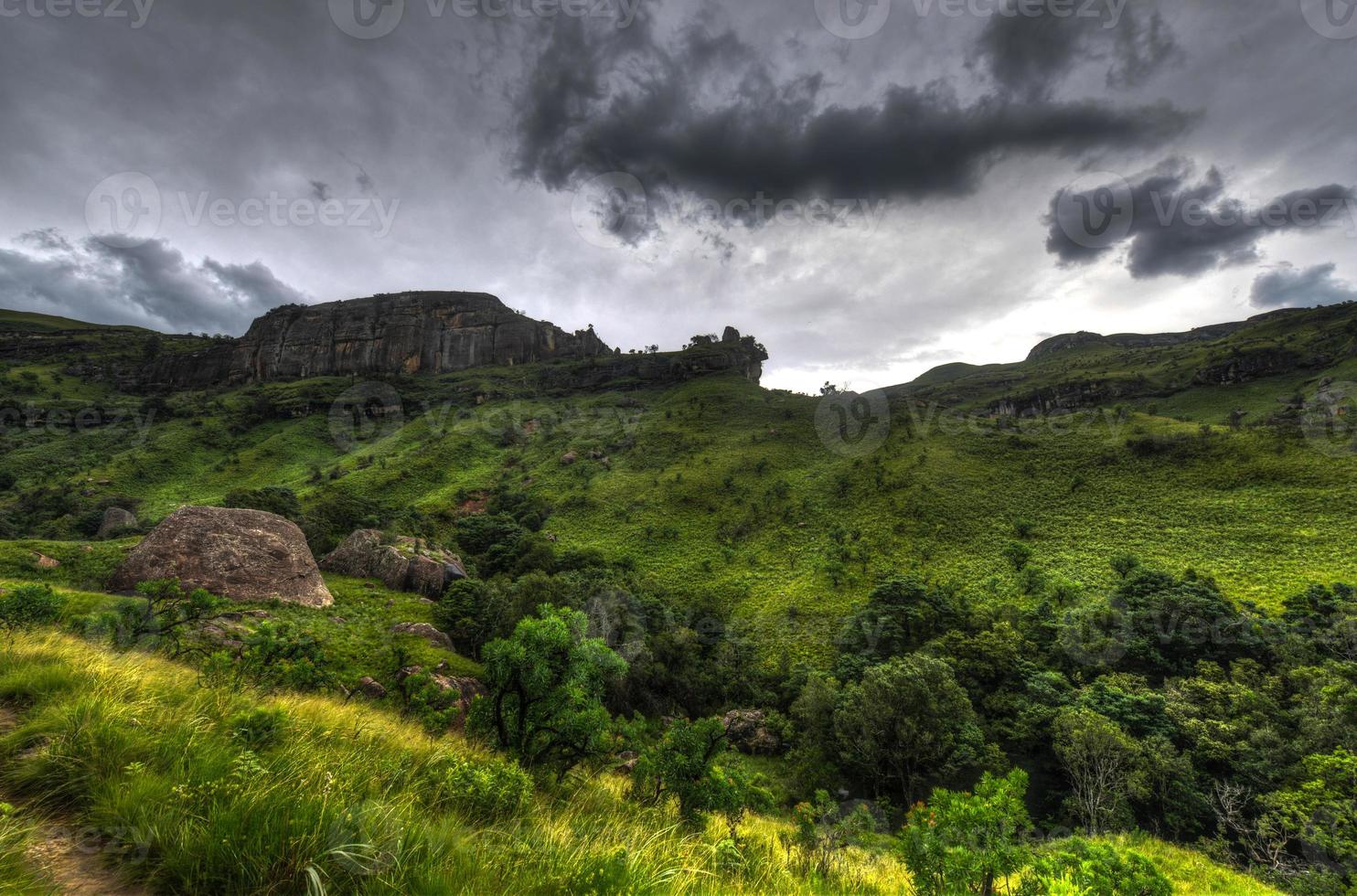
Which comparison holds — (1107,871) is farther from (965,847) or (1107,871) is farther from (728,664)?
(728,664)

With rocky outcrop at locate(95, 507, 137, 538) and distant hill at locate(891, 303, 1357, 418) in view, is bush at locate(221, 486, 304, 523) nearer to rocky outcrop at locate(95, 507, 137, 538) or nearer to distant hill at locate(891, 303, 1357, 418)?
rocky outcrop at locate(95, 507, 137, 538)

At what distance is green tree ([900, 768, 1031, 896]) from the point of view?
4.20 metres

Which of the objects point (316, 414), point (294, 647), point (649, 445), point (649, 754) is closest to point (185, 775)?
point (649, 754)

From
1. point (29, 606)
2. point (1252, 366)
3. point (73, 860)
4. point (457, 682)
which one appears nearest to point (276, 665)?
point (29, 606)

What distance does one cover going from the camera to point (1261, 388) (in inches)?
3184

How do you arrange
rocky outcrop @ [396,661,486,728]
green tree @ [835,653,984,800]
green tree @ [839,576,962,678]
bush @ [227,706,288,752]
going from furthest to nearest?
green tree @ [839,576,962,678], green tree @ [835,653,984,800], rocky outcrop @ [396,661,486,728], bush @ [227,706,288,752]

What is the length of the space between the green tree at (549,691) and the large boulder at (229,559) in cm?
1864

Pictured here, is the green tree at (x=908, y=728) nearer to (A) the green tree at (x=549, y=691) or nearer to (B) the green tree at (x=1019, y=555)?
(A) the green tree at (x=549, y=691)

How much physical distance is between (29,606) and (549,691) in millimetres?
9954

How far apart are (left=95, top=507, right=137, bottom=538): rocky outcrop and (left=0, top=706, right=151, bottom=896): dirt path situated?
50.3m

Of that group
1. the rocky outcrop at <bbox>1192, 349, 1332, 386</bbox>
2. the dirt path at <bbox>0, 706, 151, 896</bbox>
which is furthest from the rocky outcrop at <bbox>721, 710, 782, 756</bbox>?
the rocky outcrop at <bbox>1192, 349, 1332, 386</bbox>

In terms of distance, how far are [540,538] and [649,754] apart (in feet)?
105

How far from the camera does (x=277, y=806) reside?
7.72 feet

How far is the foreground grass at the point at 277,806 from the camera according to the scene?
2123 millimetres
